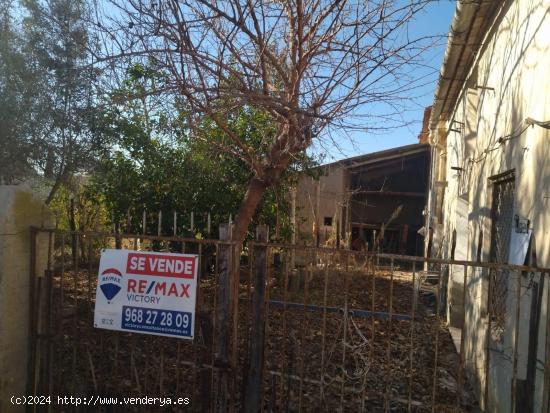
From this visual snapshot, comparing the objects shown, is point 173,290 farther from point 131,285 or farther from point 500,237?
point 500,237

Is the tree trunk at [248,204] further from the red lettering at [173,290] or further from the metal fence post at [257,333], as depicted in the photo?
the metal fence post at [257,333]

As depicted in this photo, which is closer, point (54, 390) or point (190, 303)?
point (190, 303)

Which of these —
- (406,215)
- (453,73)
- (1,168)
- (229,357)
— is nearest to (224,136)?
(1,168)

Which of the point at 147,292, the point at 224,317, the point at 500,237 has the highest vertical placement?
the point at 500,237

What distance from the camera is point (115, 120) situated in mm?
8531

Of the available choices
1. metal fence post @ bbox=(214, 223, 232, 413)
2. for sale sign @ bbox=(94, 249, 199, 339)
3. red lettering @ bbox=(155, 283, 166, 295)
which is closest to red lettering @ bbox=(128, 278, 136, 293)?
for sale sign @ bbox=(94, 249, 199, 339)

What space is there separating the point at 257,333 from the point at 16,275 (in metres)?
2.21

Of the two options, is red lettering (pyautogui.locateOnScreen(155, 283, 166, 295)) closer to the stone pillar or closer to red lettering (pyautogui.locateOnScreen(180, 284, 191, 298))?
red lettering (pyautogui.locateOnScreen(180, 284, 191, 298))

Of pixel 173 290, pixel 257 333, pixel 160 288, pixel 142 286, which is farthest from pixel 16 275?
pixel 257 333

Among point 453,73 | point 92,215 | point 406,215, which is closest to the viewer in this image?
point 453,73

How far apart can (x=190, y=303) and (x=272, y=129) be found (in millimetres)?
4479

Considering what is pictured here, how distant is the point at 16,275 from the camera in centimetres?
413

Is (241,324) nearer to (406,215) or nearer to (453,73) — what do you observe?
(453,73)

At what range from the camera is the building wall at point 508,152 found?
363 centimetres
